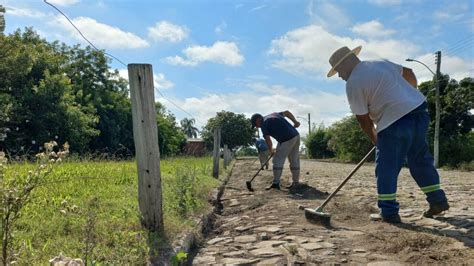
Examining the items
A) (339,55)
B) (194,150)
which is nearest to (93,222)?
(339,55)

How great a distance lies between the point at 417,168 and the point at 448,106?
83.9ft

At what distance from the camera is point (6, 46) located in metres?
23.7

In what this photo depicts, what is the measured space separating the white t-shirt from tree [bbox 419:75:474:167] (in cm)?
2420

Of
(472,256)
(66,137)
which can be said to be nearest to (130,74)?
(472,256)

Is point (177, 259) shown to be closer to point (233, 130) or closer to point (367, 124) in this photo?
point (367, 124)

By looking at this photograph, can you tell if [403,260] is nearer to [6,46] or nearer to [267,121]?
[267,121]

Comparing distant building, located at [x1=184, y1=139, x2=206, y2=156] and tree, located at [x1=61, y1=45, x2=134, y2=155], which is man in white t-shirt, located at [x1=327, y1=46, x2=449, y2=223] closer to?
distant building, located at [x1=184, y1=139, x2=206, y2=156]

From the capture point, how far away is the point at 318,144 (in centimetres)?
4991

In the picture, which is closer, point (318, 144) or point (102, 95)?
point (102, 95)

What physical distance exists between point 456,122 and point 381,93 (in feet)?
86.3

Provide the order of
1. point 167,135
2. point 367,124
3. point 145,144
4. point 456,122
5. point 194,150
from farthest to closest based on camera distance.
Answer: point 167,135 < point 456,122 < point 194,150 < point 367,124 < point 145,144

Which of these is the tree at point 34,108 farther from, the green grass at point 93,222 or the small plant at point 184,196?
the small plant at point 184,196

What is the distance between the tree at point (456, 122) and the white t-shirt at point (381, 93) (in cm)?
2420

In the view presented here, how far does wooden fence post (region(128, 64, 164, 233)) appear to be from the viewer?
3.86 metres
